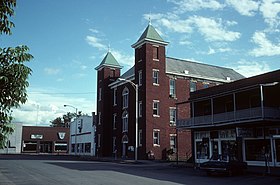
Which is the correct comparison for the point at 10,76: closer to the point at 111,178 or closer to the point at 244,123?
the point at 111,178

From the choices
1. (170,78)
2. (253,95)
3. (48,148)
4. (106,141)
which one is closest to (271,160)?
(253,95)

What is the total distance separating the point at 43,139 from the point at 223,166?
65375mm

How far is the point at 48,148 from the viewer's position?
81500 mm

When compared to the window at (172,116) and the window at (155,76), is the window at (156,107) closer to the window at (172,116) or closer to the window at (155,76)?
the window at (172,116)

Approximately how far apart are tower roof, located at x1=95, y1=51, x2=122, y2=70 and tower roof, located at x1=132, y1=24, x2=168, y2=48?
31.6ft

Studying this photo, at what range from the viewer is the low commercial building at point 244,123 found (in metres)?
25.8

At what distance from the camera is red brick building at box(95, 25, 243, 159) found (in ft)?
139

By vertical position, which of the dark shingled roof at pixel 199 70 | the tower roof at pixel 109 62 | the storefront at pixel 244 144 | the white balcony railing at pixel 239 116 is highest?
the tower roof at pixel 109 62

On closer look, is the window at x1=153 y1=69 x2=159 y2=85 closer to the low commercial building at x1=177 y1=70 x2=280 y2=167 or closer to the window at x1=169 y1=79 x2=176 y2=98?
the window at x1=169 y1=79 x2=176 y2=98

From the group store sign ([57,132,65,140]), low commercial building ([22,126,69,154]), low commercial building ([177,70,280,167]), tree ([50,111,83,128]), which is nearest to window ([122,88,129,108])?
low commercial building ([177,70,280,167])

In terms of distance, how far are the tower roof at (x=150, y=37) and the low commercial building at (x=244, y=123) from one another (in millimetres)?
12016

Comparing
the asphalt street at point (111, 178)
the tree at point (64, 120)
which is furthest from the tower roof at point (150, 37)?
the tree at point (64, 120)

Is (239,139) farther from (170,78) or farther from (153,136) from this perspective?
(170,78)

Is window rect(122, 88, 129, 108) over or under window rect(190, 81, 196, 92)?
under
